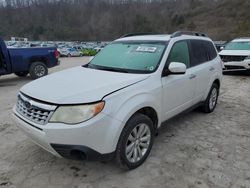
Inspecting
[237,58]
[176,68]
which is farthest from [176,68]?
[237,58]

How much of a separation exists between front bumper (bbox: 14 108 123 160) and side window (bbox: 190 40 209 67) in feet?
7.68

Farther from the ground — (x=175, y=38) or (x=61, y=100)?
(x=175, y=38)

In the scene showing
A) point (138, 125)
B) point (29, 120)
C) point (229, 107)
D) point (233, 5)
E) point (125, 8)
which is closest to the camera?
point (29, 120)

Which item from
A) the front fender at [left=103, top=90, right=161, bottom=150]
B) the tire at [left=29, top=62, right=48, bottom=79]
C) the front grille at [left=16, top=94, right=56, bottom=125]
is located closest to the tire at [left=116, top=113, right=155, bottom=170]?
the front fender at [left=103, top=90, right=161, bottom=150]

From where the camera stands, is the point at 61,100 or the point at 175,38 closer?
the point at 61,100

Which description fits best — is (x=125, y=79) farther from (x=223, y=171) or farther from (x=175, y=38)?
(x=223, y=171)

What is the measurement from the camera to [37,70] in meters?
10.2

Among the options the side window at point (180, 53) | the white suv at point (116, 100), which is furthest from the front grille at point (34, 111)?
the side window at point (180, 53)

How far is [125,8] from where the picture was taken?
12438 cm

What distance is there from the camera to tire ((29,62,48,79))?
9.99 metres

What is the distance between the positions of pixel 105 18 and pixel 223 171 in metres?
127

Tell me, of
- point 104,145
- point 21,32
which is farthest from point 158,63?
point 21,32

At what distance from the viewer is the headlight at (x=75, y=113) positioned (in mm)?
2816

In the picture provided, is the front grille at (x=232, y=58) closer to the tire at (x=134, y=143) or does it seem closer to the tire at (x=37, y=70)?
the tire at (x=37, y=70)
